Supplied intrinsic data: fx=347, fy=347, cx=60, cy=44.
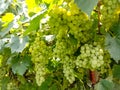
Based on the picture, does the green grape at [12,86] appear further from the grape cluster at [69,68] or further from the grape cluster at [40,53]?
the grape cluster at [69,68]

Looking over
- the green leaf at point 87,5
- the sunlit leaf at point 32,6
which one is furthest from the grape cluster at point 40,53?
the green leaf at point 87,5

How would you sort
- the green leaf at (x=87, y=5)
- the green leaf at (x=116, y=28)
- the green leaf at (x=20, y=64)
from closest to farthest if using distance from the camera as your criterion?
the green leaf at (x=87, y=5), the green leaf at (x=116, y=28), the green leaf at (x=20, y=64)

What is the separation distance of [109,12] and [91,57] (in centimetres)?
18

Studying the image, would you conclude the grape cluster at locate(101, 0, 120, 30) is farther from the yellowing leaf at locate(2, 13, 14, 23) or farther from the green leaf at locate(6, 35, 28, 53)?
the yellowing leaf at locate(2, 13, 14, 23)

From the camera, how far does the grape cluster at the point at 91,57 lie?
1309 mm

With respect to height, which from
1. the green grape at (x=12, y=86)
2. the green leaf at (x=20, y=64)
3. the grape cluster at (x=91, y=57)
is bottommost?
the green grape at (x=12, y=86)

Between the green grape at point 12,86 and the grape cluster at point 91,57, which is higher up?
the grape cluster at point 91,57

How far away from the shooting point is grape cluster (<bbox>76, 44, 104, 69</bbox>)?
4.29 feet

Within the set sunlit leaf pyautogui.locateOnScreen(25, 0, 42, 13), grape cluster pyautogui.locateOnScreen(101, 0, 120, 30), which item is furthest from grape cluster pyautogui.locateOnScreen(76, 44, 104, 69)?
sunlit leaf pyautogui.locateOnScreen(25, 0, 42, 13)

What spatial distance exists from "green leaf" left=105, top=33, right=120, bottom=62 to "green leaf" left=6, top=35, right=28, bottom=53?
373 mm

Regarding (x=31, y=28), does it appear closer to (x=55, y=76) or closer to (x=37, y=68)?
(x=37, y=68)

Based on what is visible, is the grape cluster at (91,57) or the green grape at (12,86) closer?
the grape cluster at (91,57)

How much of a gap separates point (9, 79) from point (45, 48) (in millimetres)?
541

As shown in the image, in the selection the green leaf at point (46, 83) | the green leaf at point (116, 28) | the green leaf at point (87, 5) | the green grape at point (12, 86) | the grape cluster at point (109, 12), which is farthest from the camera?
the green grape at point (12, 86)
